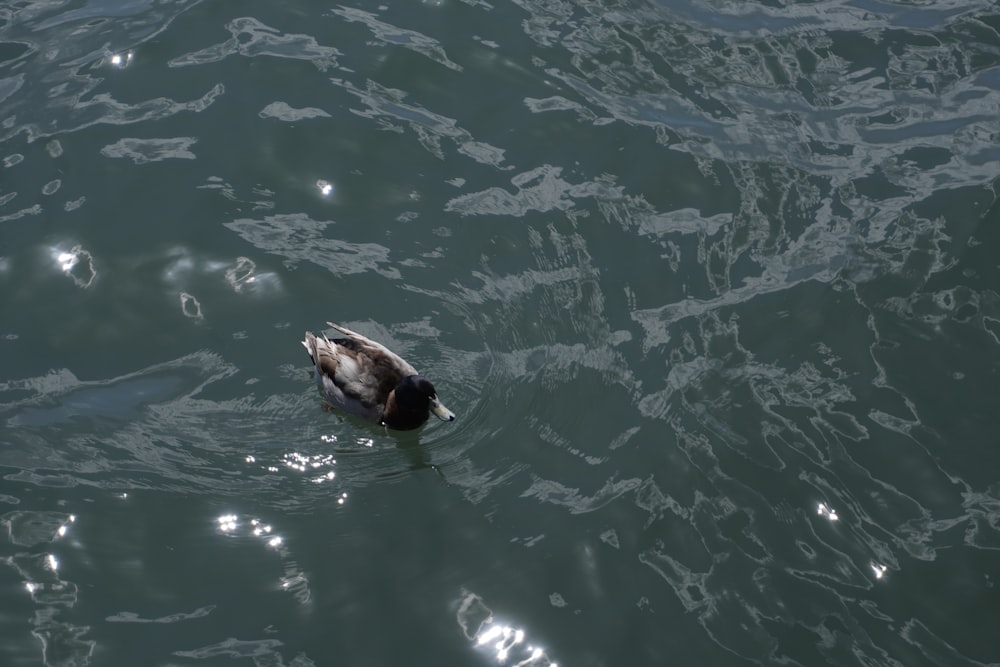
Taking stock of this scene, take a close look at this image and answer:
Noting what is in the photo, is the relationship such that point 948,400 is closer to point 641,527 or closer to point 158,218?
point 641,527

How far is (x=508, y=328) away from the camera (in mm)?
10297

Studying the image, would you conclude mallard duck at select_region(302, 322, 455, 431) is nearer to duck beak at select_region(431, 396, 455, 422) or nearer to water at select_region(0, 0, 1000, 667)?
duck beak at select_region(431, 396, 455, 422)

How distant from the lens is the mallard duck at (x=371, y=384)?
9.73m

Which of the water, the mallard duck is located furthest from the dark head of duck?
the water

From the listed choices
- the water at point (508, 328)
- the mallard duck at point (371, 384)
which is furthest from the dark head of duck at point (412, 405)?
the water at point (508, 328)

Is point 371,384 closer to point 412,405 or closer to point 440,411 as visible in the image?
point 412,405

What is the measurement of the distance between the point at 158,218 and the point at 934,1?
9.19 metres

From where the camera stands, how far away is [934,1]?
14211 mm

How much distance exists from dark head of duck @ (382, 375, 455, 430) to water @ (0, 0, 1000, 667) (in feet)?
0.50

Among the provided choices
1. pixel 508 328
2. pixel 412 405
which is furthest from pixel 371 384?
pixel 508 328

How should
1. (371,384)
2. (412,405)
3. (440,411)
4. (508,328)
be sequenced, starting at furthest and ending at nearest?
1. (508,328)
2. (371,384)
3. (412,405)
4. (440,411)

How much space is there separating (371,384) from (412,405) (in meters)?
→ 0.41

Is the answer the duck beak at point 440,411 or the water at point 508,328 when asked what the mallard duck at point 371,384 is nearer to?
the duck beak at point 440,411

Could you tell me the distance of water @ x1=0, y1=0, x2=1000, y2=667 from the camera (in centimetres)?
809
